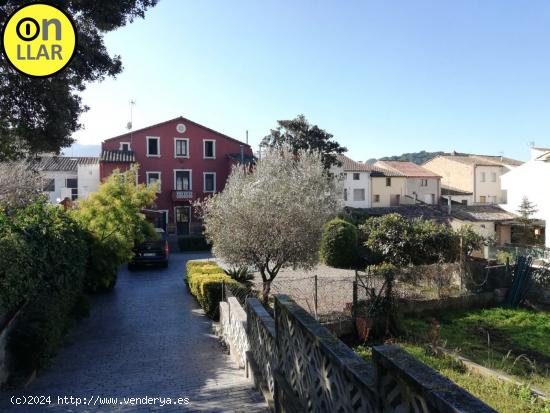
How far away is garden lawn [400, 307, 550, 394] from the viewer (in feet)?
31.1

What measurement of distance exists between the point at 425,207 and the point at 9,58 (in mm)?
36176

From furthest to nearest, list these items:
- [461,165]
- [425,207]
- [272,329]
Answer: [461,165], [425,207], [272,329]

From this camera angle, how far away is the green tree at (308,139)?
32.8 m

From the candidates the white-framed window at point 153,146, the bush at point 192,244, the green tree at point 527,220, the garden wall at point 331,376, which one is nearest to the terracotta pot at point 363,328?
the garden wall at point 331,376

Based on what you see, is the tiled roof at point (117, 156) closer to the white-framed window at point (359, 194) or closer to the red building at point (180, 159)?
the red building at point (180, 159)

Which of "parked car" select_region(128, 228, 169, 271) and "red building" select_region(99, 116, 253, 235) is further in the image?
"red building" select_region(99, 116, 253, 235)

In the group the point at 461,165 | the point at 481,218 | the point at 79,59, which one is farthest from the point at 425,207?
the point at 79,59

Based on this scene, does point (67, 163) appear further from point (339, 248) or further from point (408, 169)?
point (408, 169)

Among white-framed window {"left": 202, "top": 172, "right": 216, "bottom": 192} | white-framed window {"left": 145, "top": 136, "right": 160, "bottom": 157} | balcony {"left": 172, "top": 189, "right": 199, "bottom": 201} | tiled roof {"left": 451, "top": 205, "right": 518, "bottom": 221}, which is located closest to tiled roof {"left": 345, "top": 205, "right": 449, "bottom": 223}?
tiled roof {"left": 451, "top": 205, "right": 518, "bottom": 221}

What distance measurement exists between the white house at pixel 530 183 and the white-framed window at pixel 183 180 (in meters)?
26.4

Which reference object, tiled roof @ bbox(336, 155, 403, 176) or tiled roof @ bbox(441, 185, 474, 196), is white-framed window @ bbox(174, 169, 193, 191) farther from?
tiled roof @ bbox(441, 185, 474, 196)

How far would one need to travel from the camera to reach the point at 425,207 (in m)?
39.1

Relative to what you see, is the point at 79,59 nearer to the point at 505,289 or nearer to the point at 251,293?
the point at 251,293

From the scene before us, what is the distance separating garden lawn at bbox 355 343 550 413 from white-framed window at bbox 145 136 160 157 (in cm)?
2842
